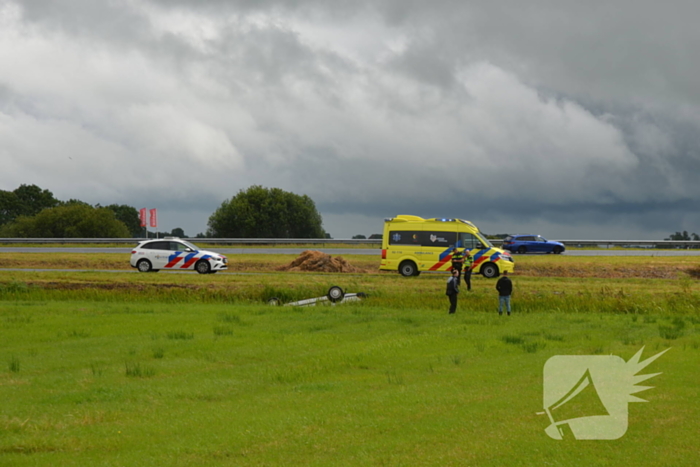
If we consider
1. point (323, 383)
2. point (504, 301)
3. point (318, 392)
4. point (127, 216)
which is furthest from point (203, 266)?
point (127, 216)

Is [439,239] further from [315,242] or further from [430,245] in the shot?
[315,242]

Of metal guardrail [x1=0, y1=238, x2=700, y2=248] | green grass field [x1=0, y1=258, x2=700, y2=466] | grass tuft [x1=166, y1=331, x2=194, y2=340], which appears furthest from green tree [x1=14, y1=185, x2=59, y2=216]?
grass tuft [x1=166, y1=331, x2=194, y2=340]

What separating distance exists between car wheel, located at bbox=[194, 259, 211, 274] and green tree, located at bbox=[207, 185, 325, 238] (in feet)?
173

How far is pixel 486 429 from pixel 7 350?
35.3ft

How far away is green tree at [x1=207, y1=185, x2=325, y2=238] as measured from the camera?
289 ft

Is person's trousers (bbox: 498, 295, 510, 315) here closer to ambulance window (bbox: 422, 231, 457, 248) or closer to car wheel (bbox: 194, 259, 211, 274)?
ambulance window (bbox: 422, 231, 457, 248)

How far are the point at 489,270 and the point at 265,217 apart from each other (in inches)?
2337

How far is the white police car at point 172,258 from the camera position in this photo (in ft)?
111

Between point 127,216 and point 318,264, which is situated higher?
point 127,216

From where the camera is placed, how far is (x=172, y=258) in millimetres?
33781

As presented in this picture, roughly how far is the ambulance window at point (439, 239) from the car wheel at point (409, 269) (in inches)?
46.7

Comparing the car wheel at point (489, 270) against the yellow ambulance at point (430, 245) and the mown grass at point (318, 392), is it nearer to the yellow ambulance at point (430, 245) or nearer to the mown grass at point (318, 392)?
the yellow ambulance at point (430, 245)

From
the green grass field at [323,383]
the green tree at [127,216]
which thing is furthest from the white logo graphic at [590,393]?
the green tree at [127,216]

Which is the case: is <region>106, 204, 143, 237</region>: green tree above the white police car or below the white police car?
above
